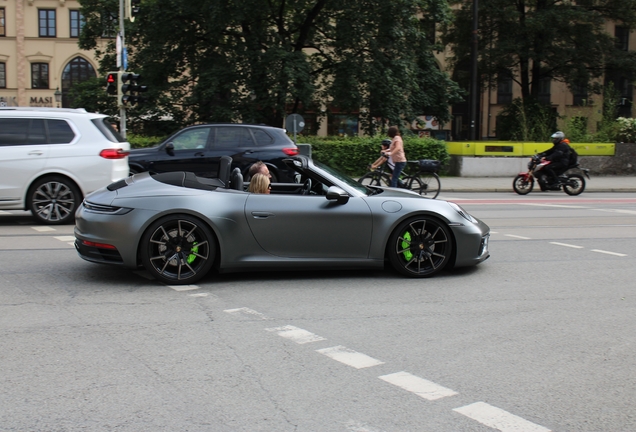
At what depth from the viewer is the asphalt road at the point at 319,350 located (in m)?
3.95

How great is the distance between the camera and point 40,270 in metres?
7.93

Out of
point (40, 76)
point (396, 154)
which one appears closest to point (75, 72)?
point (40, 76)

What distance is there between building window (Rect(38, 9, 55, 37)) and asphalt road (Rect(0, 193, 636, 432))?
181ft

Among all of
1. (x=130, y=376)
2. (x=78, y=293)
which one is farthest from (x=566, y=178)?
(x=130, y=376)

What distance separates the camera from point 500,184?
24000 mm

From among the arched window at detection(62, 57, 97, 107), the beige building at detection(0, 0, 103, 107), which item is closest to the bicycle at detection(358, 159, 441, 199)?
the beige building at detection(0, 0, 103, 107)

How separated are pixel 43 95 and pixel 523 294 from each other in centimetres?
5793

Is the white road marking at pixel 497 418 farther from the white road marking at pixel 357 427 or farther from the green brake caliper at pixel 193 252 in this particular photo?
the green brake caliper at pixel 193 252

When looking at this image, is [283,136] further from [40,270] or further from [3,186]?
[40,270]

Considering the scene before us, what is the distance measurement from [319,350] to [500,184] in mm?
19892

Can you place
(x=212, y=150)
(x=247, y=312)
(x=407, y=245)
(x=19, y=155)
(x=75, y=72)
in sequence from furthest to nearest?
1. (x=75, y=72)
2. (x=212, y=150)
3. (x=19, y=155)
4. (x=407, y=245)
5. (x=247, y=312)

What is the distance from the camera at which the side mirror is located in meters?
7.33

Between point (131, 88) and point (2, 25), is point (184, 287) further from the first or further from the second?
point (2, 25)

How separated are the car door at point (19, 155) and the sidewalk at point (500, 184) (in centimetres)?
1284
